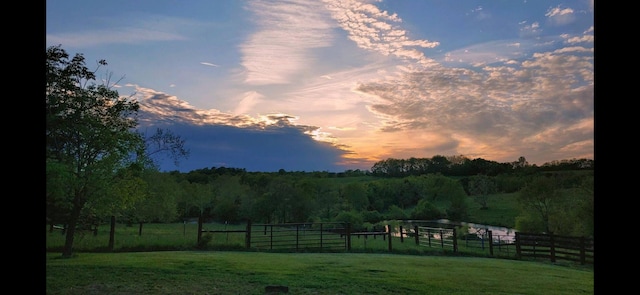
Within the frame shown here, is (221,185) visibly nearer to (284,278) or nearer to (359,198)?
(359,198)

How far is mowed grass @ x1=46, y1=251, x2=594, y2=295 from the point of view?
7.31 meters

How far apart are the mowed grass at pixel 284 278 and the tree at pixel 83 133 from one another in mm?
1887

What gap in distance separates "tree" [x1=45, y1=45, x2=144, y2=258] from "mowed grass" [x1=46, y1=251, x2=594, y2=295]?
189 centimetres

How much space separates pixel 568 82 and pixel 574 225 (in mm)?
7935

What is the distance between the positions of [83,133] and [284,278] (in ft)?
24.0

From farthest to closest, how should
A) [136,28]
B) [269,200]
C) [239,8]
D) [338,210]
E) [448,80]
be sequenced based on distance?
1. [338,210]
2. [269,200]
3. [448,80]
4. [136,28]
5. [239,8]

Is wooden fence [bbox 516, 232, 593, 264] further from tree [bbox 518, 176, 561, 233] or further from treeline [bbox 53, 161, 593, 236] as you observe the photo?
tree [bbox 518, 176, 561, 233]

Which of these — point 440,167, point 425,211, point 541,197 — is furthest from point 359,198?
point 541,197

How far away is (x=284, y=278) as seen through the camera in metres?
8.35

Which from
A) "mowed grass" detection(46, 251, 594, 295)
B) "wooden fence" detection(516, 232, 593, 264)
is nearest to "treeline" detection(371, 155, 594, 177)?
"wooden fence" detection(516, 232, 593, 264)
